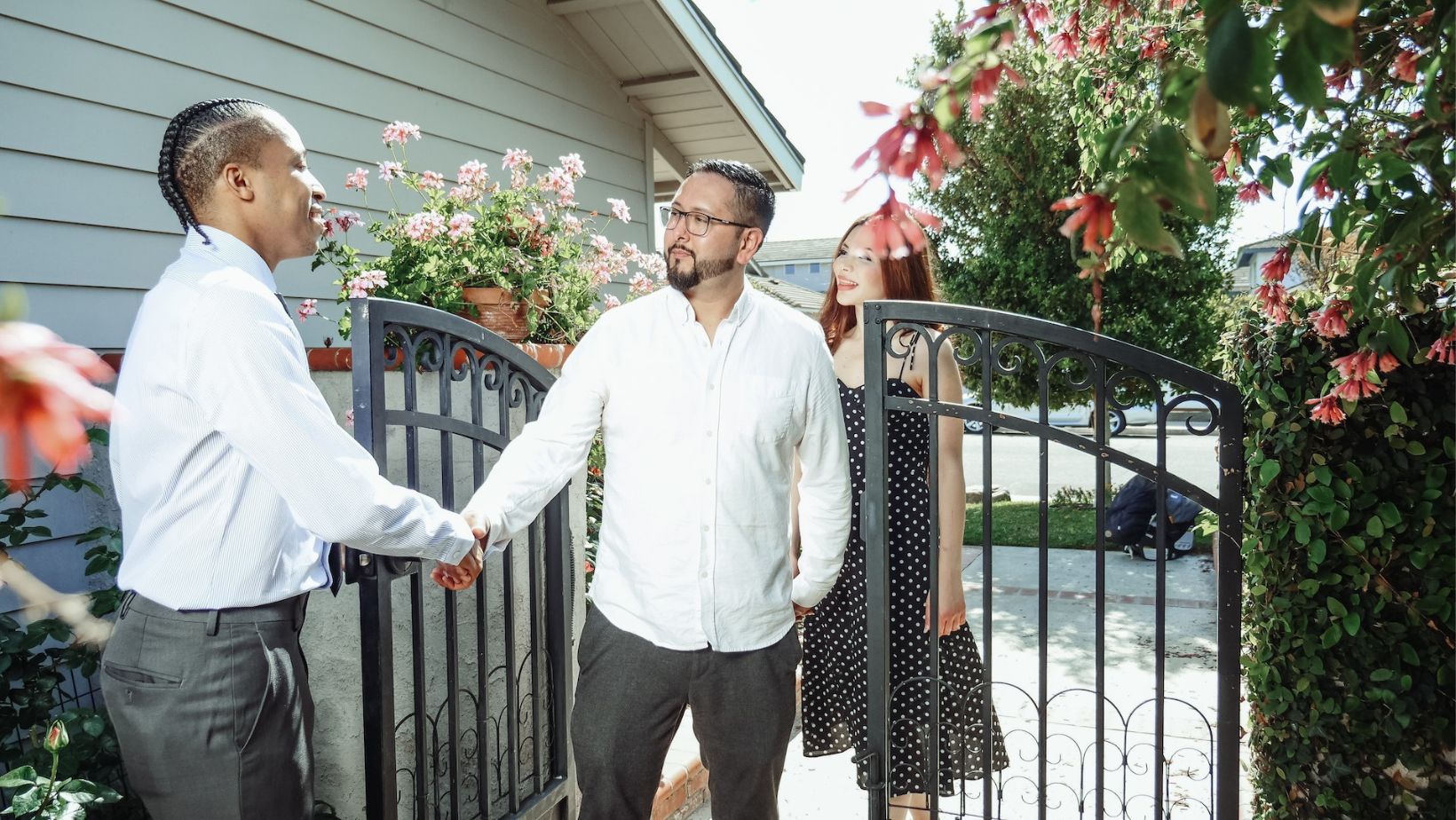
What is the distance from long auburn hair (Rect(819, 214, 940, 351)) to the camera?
301 cm

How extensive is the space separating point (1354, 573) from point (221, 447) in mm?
2644

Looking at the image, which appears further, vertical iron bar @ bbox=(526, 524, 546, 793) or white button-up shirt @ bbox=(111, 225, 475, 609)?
vertical iron bar @ bbox=(526, 524, 546, 793)

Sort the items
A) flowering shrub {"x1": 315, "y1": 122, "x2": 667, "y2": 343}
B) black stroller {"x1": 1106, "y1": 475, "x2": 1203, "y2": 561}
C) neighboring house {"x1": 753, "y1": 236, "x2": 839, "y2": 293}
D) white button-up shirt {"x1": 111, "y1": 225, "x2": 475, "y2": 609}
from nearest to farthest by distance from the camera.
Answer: white button-up shirt {"x1": 111, "y1": 225, "x2": 475, "y2": 609} → flowering shrub {"x1": 315, "y1": 122, "x2": 667, "y2": 343} → black stroller {"x1": 1106, "y1": 475, "x2": 1203, "y2": 561} → neighboring house {"x1": 753, "y1": 236, "x2": 839, "y2": 293}

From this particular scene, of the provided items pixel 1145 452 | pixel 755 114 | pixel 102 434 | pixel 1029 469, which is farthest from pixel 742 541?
pixel 1145 452

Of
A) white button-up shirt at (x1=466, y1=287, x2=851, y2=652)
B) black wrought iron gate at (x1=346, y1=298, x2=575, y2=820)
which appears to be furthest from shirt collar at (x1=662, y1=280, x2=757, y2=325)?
black wrought iron gate at (x1=346, y1=298, x2=575, y2=820)

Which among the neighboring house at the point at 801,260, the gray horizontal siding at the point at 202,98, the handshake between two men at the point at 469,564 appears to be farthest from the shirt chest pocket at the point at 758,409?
the neighboring house at the point at 801,260

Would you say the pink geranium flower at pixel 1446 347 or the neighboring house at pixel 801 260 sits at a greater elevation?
the neighboring house at pixel 801 260

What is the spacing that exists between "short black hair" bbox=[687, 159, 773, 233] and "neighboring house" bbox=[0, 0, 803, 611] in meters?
1.54

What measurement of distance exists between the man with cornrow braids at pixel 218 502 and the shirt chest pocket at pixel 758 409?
2.71ft

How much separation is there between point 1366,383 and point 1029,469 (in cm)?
1681

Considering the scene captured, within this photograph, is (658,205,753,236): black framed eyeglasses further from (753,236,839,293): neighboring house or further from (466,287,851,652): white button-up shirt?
(753,236,839,293): neighboring house

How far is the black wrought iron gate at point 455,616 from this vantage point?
2.35 meters

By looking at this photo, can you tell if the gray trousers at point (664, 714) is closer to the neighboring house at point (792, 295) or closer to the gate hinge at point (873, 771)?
the gate hinge at point (873, 771)

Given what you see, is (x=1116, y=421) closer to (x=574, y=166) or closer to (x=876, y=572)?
(x=876, y=572)
